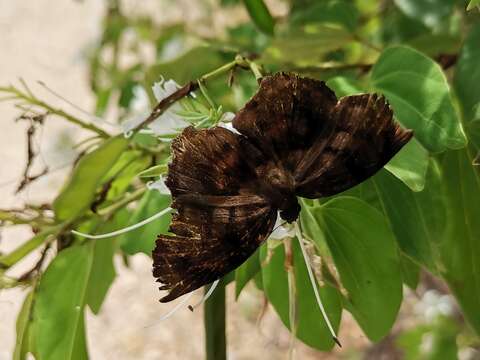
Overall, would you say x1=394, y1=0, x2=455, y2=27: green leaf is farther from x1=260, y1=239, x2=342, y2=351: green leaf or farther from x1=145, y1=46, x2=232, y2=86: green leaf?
x1=260, y1=239, x2=342, y2=351: green leaf

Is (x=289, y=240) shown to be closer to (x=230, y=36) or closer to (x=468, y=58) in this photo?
(x=468, y=58)

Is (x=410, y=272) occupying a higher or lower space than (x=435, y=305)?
higher

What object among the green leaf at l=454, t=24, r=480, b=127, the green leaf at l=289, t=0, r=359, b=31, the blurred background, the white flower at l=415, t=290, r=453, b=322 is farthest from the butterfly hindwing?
the white flower at l=415, t=290, r=453, b=322

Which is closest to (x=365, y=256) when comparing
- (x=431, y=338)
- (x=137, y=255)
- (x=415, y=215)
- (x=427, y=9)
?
(x=415, y=215)

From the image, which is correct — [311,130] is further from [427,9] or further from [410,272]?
[427,9]

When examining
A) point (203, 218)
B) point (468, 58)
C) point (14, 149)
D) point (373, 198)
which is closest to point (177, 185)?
point (203, 218)

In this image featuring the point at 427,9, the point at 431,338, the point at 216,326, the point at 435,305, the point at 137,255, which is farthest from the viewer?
the point at 137,255
